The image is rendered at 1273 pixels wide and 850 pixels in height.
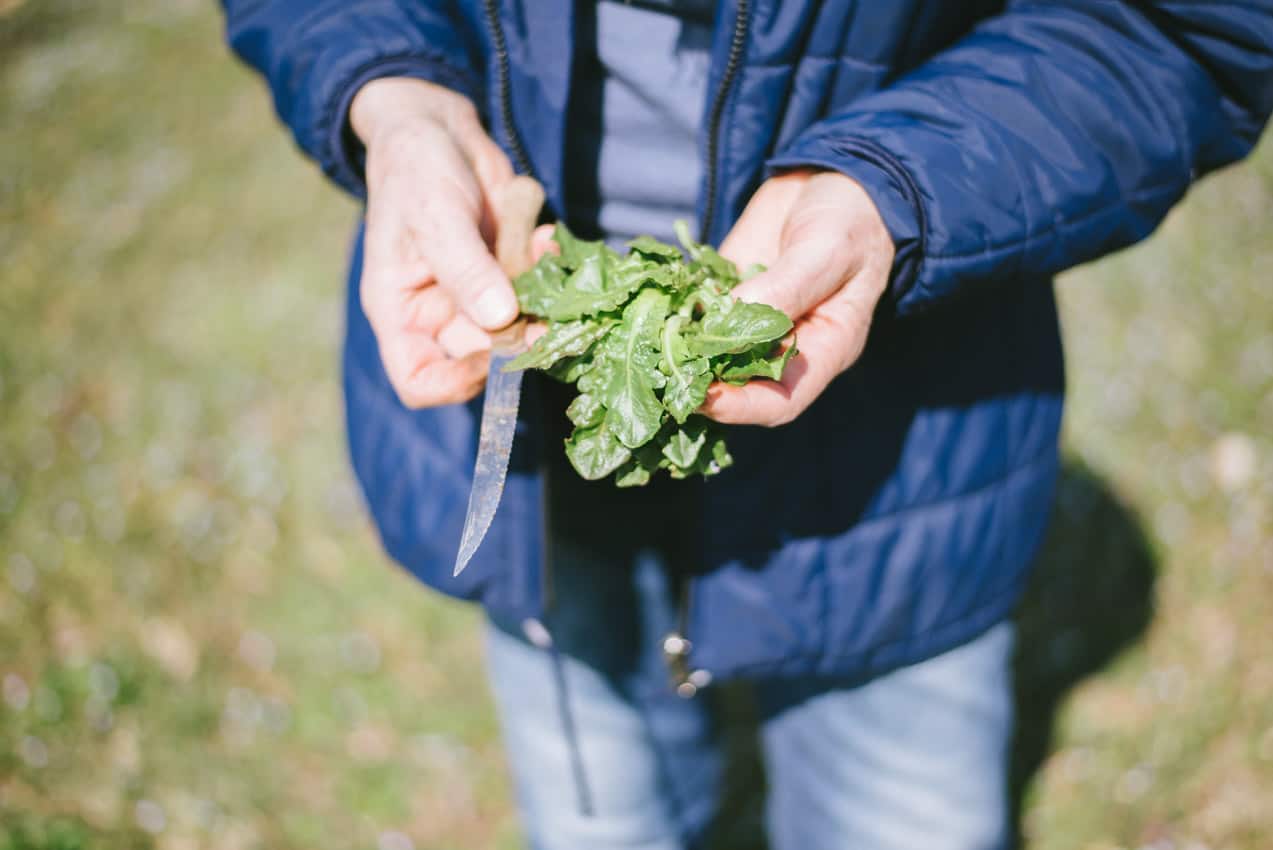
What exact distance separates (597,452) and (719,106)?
2.01ft

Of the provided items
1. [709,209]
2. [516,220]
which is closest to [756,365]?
[709,209]

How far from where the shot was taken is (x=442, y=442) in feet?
6.58

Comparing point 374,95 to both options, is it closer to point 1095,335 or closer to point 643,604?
point 643,604

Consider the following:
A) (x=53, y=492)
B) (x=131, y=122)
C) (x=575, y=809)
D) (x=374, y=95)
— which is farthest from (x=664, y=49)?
(x=131, y=122)

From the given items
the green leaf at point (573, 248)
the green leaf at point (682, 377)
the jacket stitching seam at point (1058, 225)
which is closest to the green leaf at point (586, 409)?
the green leaf at point (682, 377)

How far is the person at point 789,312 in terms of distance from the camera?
1552 millimetres

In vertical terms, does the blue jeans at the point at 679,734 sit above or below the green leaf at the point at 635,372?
below

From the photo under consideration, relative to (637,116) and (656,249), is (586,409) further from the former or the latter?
(637,116)

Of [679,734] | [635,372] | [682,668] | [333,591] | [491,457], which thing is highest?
[635,372]

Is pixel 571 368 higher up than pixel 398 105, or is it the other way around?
pixel 398 105

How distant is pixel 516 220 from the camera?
166 cm

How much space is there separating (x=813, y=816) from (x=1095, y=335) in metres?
3.14

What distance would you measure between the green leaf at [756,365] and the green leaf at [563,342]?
8.6 inches

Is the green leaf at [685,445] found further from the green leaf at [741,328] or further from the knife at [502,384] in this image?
the knife at [502,384]
